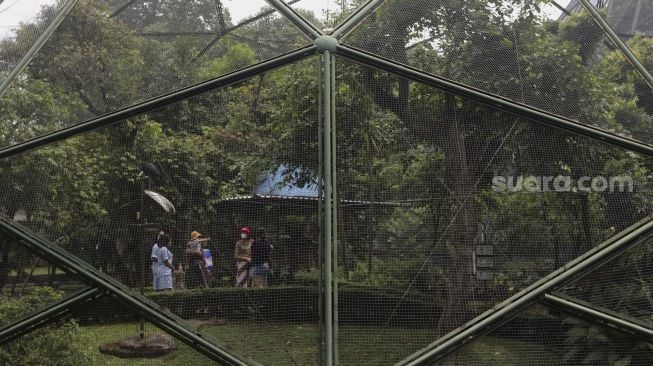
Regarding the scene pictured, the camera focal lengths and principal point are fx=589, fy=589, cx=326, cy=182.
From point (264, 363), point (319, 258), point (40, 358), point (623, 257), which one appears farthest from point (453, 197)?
point (40, 358)

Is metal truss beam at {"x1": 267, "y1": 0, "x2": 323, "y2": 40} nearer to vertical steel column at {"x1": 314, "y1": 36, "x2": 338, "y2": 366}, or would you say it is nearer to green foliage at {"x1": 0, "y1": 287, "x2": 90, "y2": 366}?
vertical steel column at {"x1": 314, "y1": 36, "x2": 338, "y2": 366}

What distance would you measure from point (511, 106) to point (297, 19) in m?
2.04

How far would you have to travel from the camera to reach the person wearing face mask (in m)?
4.72

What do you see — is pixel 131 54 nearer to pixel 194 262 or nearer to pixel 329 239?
pixel 194 262

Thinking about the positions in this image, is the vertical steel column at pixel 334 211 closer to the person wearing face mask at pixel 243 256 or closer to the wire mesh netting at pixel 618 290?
the person wearing face mask at pixel 243 256

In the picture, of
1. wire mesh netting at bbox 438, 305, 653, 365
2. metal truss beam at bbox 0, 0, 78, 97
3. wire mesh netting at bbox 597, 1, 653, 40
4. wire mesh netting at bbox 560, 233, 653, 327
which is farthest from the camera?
wire mesh netting at bbox 597, 1, 653, 40

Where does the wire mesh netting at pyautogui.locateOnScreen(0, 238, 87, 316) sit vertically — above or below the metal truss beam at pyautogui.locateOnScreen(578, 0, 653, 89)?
below

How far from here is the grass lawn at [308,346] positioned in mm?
4652

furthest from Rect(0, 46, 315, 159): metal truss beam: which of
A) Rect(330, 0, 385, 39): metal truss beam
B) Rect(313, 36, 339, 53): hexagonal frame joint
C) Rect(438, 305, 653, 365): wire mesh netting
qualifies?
Rect(438, 305, 653, 365): wire mesh netting

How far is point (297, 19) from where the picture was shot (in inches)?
206

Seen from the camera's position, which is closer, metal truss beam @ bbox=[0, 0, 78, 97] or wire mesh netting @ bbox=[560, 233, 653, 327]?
wire mesh netting @ bbox=[560, 233, 653, 327]

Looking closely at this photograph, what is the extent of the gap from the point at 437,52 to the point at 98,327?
12.4 feet

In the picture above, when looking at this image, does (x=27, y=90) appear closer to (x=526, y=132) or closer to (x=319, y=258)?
(x=319, y=258)

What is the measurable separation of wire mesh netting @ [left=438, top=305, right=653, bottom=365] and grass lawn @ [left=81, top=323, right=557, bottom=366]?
0.01 metres
